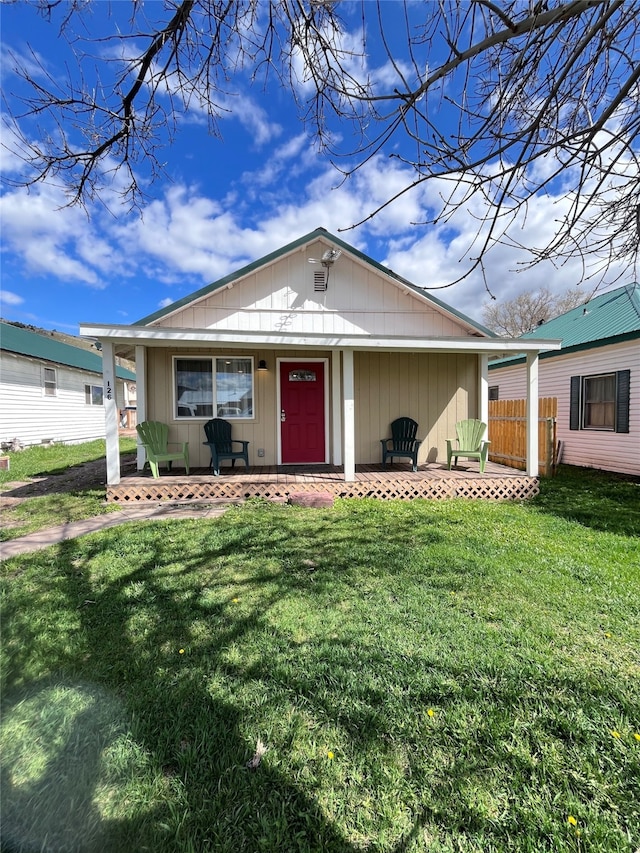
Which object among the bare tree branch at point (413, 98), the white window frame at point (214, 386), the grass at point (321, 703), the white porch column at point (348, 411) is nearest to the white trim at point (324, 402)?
the white window frame at point (214, 386)

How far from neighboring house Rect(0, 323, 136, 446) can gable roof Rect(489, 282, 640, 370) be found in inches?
455

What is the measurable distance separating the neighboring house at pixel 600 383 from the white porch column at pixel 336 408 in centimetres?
509

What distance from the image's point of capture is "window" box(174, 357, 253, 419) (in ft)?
24.1

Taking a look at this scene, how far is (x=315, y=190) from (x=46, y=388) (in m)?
13.7

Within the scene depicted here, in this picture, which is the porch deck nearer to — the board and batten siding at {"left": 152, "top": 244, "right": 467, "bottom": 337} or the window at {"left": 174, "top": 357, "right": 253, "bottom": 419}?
the window at {"left": 174, "top": 357, "right": 253, "bottom": 419}

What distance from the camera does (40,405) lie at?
1311 cm

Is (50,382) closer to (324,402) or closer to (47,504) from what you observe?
(47,504)

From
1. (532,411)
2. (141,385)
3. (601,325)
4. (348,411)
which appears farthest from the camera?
(601,325)

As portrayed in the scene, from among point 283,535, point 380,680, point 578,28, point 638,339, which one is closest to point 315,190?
Answer: point 578,28

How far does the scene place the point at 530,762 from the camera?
160 cm

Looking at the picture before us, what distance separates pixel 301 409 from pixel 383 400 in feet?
5.53

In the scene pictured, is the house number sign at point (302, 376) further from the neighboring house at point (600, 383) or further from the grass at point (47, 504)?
the neighboring house at point (600, 383)

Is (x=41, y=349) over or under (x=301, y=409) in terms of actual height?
Answer: over

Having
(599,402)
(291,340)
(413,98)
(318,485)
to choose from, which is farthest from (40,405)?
Answer: (599,402)
